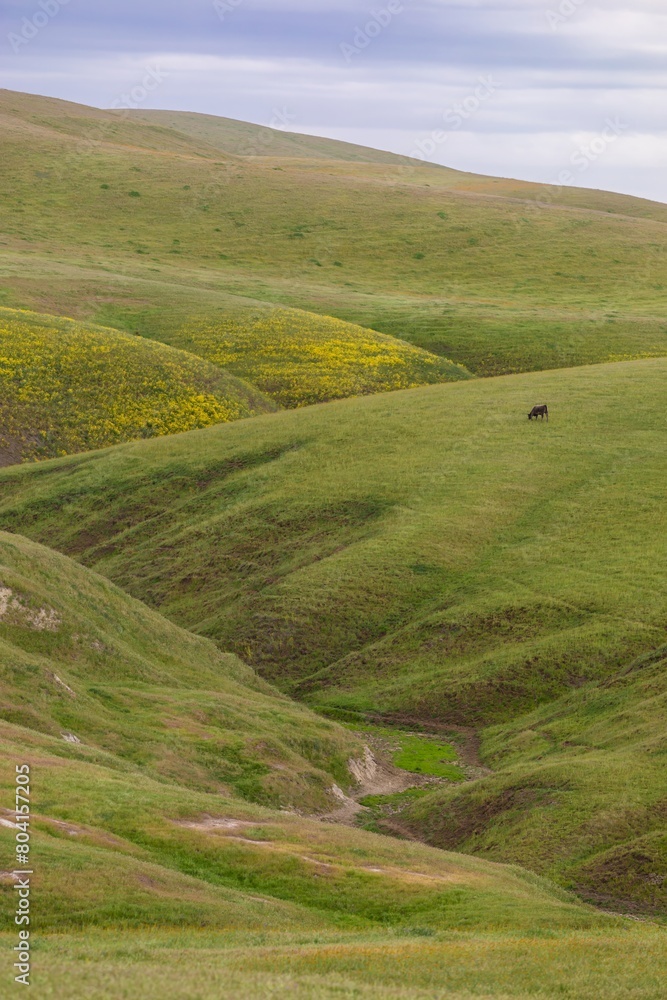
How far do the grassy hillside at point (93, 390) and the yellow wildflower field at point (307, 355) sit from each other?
12.9 ft

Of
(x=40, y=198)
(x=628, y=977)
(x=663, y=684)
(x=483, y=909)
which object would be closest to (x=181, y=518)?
(x=663, y=684)

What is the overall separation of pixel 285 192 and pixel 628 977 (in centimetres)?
15533

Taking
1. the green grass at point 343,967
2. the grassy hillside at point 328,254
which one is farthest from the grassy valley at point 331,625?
the grassy hillside at point 328,254

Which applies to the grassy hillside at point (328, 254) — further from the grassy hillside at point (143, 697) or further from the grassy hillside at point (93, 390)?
the grassy hillside at point (143, 697)

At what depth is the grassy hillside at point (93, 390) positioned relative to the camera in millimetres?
91312

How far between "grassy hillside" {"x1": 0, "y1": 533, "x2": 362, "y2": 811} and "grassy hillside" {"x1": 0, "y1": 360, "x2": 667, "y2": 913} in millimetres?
4934

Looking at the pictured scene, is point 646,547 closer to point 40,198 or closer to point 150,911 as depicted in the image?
point 150,911

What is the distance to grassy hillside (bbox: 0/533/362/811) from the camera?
3831 centimetres

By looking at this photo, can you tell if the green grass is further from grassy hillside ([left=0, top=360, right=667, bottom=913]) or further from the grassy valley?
grassy hillside ([left=0, top=360, right=667, bottom=913])

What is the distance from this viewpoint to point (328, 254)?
493 ft

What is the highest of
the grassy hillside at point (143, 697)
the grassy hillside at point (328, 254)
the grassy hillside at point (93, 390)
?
the grassy hillside at point (328, 254)

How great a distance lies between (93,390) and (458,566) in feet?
148

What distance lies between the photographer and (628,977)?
1928cm

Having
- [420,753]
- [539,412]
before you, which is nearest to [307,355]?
[539,412]
